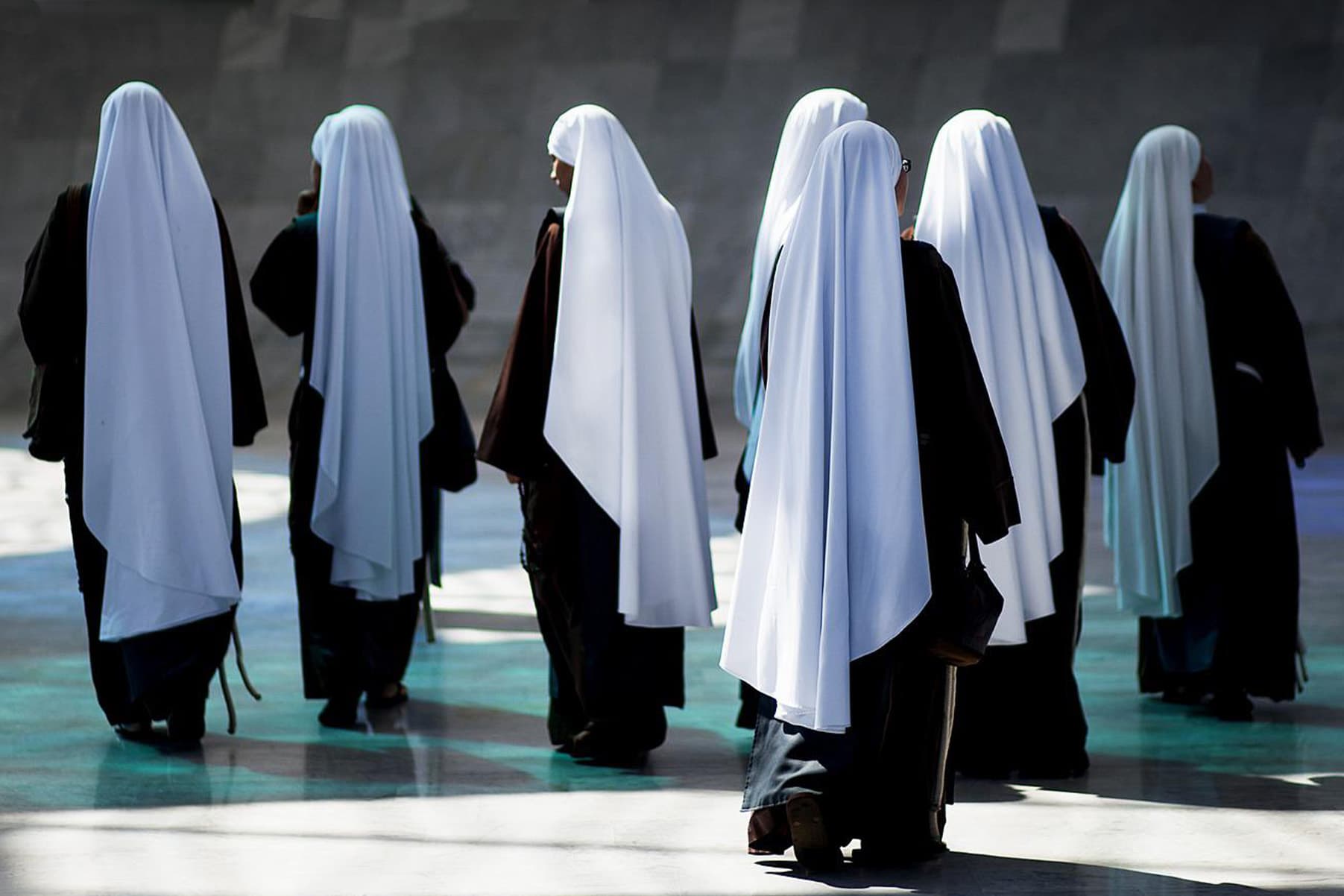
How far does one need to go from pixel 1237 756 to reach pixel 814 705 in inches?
68.8

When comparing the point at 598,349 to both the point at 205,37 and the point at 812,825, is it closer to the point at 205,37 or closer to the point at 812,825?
the point at 812,825

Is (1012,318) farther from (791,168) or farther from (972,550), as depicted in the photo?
(972,550)

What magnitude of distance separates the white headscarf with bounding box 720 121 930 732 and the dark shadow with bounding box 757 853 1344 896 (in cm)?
36

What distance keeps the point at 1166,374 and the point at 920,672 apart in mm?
1966

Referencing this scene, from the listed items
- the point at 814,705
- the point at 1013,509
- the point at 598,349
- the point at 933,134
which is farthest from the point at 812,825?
the point at 933,134

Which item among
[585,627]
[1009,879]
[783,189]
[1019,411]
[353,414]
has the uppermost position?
[783,189]

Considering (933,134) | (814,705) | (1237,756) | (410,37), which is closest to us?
(814,705)

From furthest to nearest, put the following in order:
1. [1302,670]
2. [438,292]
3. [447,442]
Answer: [447,442]
[438,292]
[1302,670]

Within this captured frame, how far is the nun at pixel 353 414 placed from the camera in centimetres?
524

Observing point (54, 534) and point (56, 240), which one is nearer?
point (56, 240)

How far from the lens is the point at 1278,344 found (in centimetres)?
521

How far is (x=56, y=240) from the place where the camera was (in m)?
4.89

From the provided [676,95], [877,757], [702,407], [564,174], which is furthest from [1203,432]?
[676,95]

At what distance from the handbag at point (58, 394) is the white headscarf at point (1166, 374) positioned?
9.77 feet
